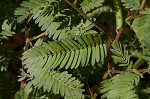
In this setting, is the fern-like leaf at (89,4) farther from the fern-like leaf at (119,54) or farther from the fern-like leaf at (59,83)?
the fern-like leaf at (59,83)

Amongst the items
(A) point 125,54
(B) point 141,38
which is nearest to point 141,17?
(B) point 141,38

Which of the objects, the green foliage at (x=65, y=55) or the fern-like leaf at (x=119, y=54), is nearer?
the green foliage at (x=65, y=55)

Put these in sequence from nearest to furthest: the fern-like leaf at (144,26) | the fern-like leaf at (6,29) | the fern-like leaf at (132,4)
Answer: the fern-like leaf at (144,26) → the fern-like leaf at (132,4) → the fern-like leaf at (6,29)

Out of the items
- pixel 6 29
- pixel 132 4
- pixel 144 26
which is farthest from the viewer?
pixel 6 29

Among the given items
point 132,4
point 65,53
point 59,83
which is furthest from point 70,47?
point 132,4

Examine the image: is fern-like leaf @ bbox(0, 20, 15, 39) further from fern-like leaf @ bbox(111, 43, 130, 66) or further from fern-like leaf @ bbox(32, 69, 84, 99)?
fern-like leaf @ bbox(111, 43, 130, 66)

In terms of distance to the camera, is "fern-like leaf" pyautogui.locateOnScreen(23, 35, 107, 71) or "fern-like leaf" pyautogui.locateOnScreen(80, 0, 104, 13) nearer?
"fern-like leaf" pyautogui.locateOnScreen(23, 35, 107, 71)

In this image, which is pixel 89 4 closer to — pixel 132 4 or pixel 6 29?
pixel 132 4

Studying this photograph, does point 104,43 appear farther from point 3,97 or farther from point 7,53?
point 3,97

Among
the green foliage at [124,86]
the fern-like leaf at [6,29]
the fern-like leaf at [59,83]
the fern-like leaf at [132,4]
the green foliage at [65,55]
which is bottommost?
the green foliage at [124,86]

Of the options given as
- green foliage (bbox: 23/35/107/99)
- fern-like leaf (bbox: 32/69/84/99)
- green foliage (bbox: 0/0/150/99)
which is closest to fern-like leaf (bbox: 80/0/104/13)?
green foliage (bbox: 0/0/150/99)

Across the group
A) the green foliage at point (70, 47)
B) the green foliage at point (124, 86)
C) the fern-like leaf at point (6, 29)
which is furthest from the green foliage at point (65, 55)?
the fern-like leaf at point (6, 29)
